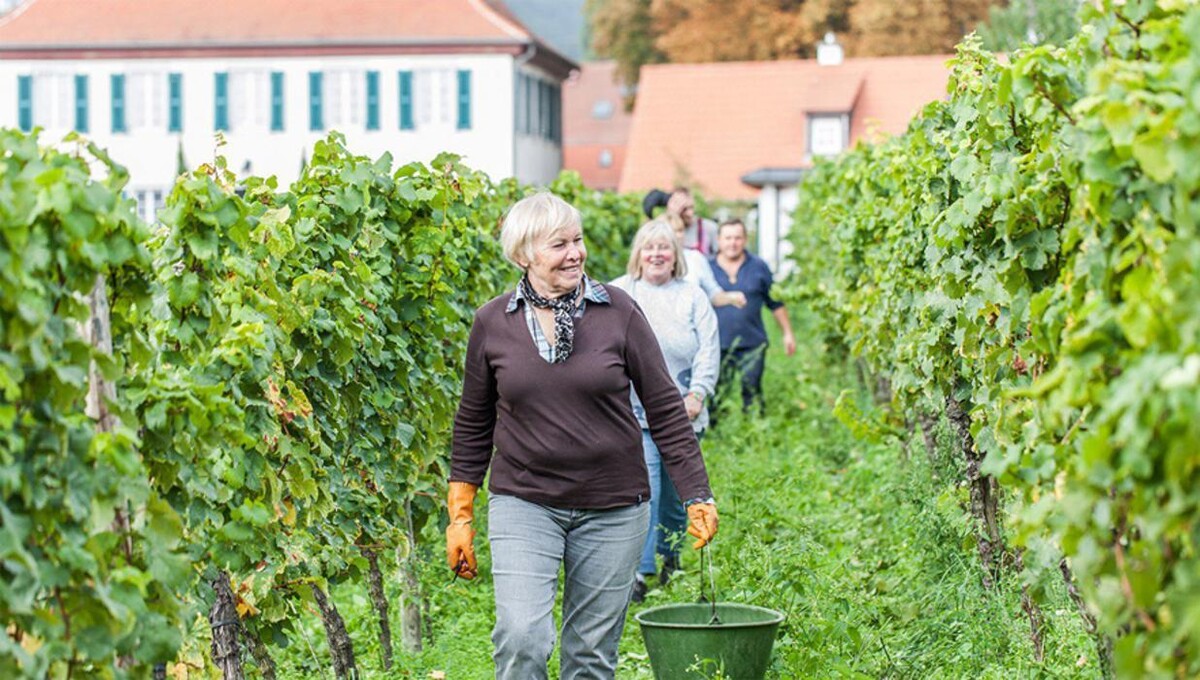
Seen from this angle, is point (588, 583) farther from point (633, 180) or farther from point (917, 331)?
point (633, 180)

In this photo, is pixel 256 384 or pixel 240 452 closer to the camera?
pixel 240 452

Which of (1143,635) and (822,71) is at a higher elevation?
(822,71)

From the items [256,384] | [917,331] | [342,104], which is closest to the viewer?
[256,384]

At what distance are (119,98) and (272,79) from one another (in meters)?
4.66

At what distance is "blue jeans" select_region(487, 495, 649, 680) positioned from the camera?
5.42 metres

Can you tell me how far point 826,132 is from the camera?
49.1 metres

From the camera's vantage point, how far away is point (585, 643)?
5559 mm

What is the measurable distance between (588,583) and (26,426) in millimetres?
2417

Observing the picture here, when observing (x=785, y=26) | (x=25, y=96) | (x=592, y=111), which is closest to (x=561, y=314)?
(x=785, y=26)

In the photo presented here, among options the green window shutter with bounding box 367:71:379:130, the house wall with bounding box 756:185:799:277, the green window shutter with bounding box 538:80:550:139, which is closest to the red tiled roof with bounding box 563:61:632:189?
the green window shutter with bounding box 538:80:550:139

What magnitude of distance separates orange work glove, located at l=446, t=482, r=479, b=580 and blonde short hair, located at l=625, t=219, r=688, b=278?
9.76ft

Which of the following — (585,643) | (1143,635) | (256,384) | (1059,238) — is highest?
(1059,238)

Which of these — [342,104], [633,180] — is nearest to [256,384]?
[633,180]

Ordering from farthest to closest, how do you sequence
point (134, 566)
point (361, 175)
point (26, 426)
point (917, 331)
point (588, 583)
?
point (917, 331), point (361, 175), point (588, 583), point (134, 566), point (26, 426)
